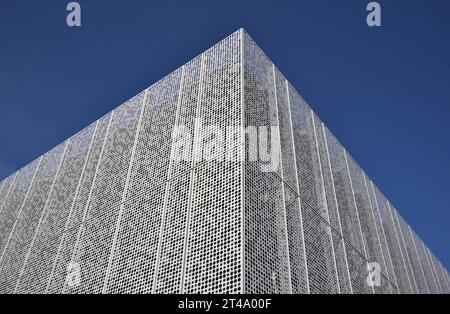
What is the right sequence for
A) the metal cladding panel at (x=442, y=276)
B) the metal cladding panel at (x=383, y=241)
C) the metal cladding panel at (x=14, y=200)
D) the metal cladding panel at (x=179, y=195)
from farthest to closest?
1. the metal cladding panel at (x=442, y=276)
2. the metal cladding panel at (x=14, y=200)
3. the metal cladding panel at (x=383, y=241)
4. the metal cladding panel at (x=179, y=195)

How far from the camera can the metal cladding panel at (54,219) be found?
1731 centimetres

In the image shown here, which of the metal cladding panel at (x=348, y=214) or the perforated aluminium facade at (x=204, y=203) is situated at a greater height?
the perforated aluminium facade at (x=204, y=203)

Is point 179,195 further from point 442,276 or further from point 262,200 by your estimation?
point 442,276

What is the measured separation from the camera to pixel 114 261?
14.7m

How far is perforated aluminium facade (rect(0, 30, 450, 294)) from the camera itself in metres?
12.8

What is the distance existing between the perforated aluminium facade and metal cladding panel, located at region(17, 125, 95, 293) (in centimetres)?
7

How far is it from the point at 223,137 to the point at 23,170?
1637cm

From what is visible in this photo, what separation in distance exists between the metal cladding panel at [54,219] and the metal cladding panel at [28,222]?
20.8 inches

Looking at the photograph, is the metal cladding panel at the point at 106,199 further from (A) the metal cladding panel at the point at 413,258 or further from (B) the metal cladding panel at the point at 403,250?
(A) the metal cladding panel at the point at 413,258

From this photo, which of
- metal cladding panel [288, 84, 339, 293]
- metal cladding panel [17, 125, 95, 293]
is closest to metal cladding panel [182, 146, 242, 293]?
metal cladding panel [288, 84, 339, 293]

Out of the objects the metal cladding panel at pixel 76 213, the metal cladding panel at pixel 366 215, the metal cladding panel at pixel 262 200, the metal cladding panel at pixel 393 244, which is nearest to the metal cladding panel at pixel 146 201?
the metal cladding panel at pixel 76 213

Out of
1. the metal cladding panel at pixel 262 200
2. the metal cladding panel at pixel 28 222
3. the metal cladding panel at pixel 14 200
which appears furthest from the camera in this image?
the metal cladding panel at pixel 14 200

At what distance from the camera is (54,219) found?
1944 centimetres

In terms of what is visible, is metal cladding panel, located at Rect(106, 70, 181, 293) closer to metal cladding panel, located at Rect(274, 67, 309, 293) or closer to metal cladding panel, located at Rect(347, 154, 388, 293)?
metal cladding panel, located at Rect(274, 67, 309, 293)
